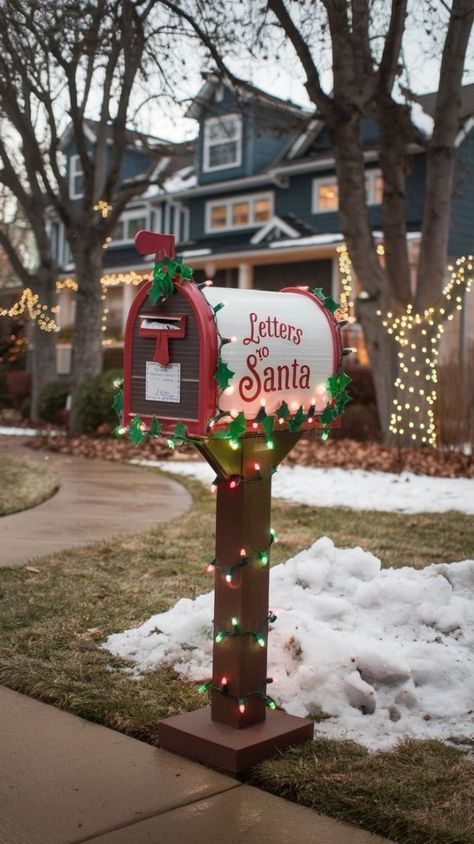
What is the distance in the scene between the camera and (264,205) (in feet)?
90.6

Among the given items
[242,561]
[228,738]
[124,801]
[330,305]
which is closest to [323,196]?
[330,305]

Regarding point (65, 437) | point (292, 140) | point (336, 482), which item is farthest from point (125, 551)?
point (292, 140)

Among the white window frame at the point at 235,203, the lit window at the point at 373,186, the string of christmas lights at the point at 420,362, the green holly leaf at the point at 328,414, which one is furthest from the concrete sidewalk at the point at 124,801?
the white window frame at the point at 235,203

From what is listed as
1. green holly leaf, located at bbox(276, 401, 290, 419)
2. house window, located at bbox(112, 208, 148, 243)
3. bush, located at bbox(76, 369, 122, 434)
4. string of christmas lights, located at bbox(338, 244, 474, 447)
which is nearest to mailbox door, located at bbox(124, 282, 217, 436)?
green holly leaf, located at bbox(276, 401, 290, 419)

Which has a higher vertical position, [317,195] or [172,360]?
[317,195]

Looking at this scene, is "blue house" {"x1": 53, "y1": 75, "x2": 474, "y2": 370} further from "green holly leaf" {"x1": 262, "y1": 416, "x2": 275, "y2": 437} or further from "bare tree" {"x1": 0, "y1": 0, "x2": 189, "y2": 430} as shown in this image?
"green holly leaf" {"x1": 262, "y1": 416, "x2": 275, "y2": 437}

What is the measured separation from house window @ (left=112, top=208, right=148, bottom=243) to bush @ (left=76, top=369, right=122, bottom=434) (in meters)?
16.6

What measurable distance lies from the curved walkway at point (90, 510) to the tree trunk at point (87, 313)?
570 centimetres

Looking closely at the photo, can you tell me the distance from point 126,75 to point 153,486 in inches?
324

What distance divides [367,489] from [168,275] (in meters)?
7.56

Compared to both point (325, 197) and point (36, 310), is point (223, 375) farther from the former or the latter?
point (325, 197)

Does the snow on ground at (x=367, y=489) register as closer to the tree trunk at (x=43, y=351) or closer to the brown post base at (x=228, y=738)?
the brown post base at (x=228, y=738)

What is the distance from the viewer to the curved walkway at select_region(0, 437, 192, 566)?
7.44 metres

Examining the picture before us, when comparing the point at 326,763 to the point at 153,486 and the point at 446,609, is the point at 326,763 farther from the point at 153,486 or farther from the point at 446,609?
the point at 153,486
